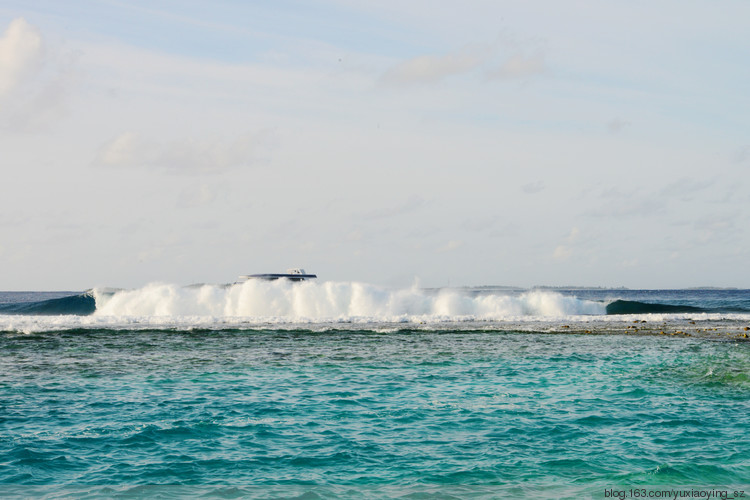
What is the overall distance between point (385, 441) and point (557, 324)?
1573 inches

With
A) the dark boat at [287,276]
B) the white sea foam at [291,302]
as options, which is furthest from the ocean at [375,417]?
the dark boat at [287,276]

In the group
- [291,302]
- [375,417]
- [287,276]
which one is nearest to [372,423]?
[375,417]

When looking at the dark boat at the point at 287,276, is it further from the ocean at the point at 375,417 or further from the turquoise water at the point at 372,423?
the turquoise water at the point at 372,423

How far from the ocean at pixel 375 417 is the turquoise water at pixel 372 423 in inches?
2.5

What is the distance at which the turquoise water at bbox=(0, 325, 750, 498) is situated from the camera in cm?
1148

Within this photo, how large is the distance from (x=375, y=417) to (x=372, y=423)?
66 cm

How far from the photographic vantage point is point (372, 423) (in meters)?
15.8

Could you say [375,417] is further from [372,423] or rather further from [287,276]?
[287,276]

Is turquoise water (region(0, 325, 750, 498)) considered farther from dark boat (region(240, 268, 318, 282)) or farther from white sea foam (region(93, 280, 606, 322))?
Result: dark boat (region(240, 268, 318, 282))

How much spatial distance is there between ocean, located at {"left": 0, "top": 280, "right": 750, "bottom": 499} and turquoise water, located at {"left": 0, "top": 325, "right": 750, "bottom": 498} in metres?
0.06

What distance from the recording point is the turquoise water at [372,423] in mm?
11477

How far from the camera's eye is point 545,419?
53.2 ft

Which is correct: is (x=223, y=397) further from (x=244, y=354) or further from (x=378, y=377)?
(x=244, y=354)

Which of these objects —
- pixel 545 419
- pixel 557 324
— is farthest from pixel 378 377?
pixel 557 324
